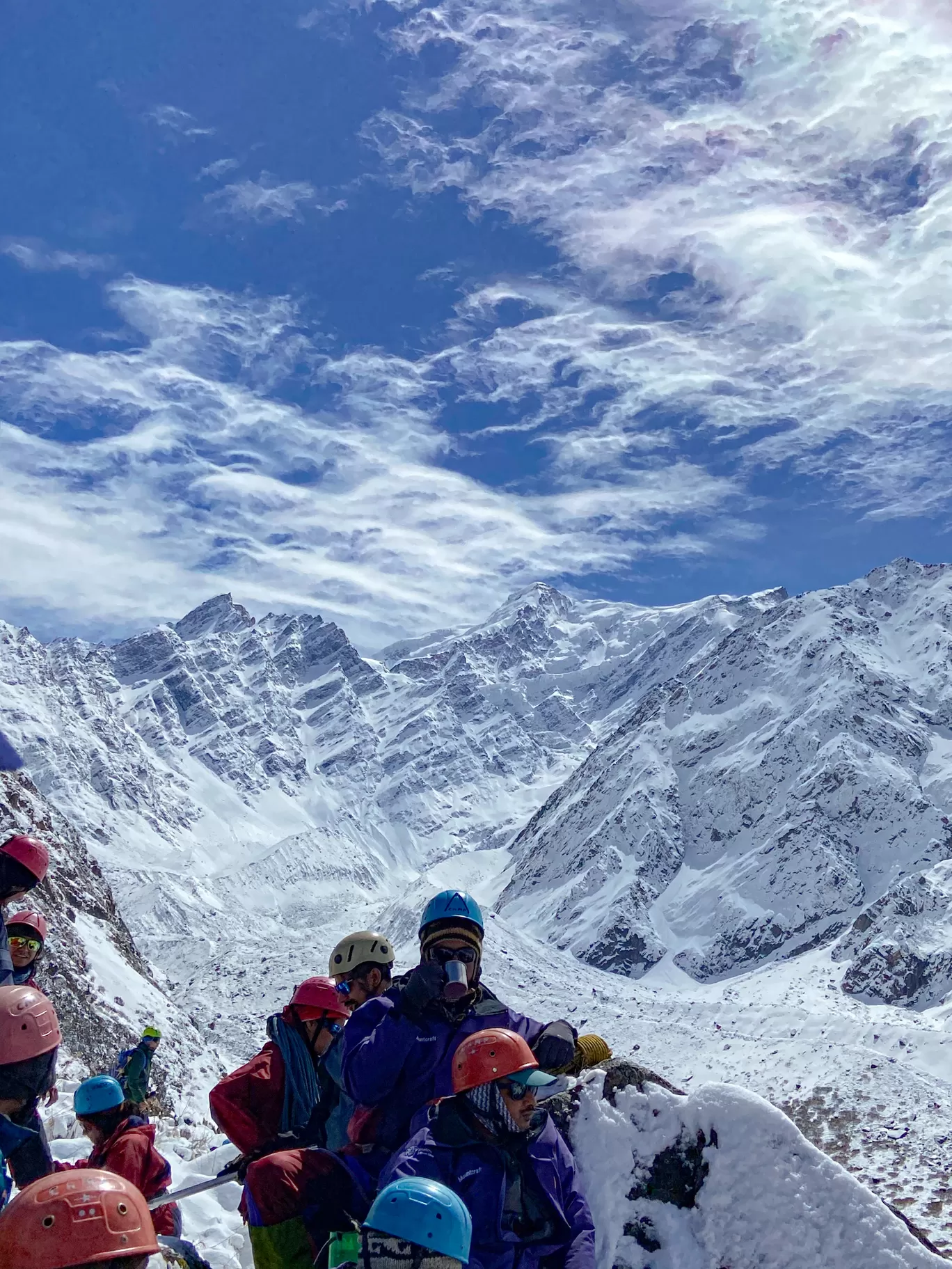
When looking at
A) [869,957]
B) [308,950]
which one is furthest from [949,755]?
[308,950]

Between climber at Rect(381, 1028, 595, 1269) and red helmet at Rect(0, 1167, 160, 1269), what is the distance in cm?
160

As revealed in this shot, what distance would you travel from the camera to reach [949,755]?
7539 inches

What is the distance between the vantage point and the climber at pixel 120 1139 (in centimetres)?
655

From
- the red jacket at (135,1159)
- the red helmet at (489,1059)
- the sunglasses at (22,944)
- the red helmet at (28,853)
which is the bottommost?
the red jacket at (135,1159)

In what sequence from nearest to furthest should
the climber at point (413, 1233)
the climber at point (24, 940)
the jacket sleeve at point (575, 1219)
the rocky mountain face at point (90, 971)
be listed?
the climber at point (413, 1233), the jacket sleeve at point (575, 1219), the climber at point (24, 940), the rocky mountain face at point (90, 971)

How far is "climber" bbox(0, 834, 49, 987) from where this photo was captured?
6.99 metres

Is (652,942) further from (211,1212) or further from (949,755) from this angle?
(211,1212)

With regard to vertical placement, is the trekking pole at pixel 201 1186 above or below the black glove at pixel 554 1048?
below

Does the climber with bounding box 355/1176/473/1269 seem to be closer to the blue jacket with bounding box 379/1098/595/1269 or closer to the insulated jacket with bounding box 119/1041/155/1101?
the blue jacket with bounding box 379/1098/595/1269

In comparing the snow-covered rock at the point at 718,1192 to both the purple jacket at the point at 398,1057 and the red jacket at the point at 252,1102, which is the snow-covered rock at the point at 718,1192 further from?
the red jacket at the point at 252,1102

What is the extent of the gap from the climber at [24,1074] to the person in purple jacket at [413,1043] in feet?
5.63

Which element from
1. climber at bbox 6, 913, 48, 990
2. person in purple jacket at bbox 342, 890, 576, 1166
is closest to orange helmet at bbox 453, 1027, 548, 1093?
person in purple jacket at bbox 342, 890, 576, 1166

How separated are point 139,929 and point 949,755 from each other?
159 metres

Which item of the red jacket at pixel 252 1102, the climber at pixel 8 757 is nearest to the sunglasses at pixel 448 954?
the red jacket at pixel 252 1102
